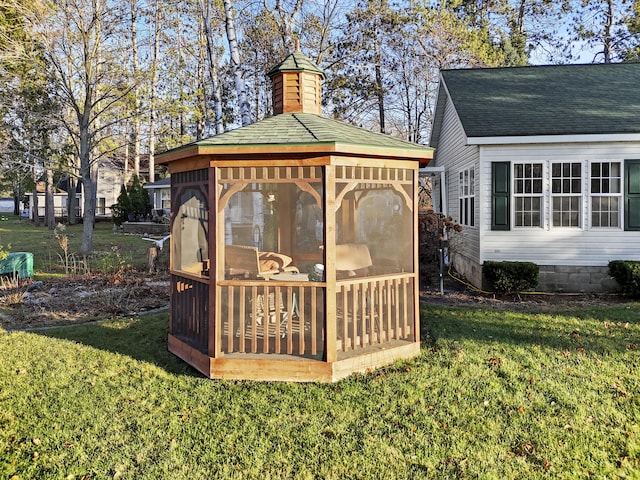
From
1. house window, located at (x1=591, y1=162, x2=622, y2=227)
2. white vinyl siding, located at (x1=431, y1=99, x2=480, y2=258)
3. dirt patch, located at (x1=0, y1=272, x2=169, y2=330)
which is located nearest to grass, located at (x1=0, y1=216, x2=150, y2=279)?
dirt patch, located at (x1=0, y1=272, x2=169, y2=330)

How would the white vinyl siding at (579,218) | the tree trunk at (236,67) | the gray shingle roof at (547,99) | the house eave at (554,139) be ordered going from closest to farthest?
1. the house eave at (554,139)
2. the white vinyl siding at (579,218)
3. the gray shingle roof at (547,99)
4. the tree trunk at (236,67)

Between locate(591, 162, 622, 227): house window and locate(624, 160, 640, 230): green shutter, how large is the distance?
13 centimetres

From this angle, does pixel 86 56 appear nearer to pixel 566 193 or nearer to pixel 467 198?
pixel 467 198

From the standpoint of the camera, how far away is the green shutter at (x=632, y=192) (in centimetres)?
935

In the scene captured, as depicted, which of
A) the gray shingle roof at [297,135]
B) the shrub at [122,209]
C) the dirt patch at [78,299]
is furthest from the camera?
the shrub at [122,209]

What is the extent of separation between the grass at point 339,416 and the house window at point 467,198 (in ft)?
17.1

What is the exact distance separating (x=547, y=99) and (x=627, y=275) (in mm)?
4625

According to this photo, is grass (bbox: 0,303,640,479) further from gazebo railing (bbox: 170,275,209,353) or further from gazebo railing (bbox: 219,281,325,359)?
gazebo railing (bbox: 219,281,325,359)

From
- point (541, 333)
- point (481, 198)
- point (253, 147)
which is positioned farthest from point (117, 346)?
point (481, 198)

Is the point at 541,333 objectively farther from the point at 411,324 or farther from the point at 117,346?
the point at 117,346

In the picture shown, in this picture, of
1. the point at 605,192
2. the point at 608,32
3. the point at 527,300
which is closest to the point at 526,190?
the point at 605,192

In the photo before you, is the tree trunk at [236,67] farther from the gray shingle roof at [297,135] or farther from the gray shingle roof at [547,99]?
the gray shingle roof at [297,135]

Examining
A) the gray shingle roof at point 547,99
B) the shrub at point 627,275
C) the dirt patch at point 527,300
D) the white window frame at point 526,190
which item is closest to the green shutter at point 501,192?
the white window frame at point 526,190

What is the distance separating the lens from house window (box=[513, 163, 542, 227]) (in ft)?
32.1
